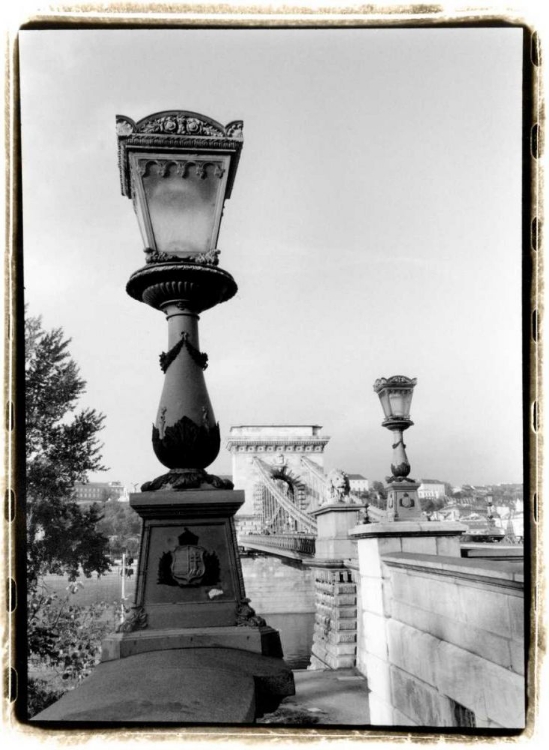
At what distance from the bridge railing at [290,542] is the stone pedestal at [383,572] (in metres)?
10.4

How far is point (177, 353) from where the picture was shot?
2.99 m

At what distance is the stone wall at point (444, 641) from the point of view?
2980 millimetres

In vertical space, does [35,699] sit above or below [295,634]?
above

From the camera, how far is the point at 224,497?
110 inches

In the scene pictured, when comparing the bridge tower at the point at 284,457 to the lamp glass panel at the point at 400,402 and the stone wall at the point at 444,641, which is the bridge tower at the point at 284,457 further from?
the stone wall at the point at 444,641

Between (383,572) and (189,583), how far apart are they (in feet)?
8.92

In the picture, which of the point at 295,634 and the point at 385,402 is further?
→ the point at 295,634

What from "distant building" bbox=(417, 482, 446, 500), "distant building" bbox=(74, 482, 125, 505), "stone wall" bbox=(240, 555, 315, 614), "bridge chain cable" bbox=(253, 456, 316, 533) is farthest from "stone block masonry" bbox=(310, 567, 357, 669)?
"stone wall" bbox=(240, 555, 315, 614)

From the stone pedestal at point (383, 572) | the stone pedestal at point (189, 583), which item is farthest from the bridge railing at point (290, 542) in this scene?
the stone pedestal at point (189, 583)

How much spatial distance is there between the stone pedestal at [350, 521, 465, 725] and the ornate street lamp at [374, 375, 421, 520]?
268cm

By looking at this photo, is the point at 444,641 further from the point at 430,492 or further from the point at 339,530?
the point at 430,492

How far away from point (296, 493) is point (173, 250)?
52097 mm

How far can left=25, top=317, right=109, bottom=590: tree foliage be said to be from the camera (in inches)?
282

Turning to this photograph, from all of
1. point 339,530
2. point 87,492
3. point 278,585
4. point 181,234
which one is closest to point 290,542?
point 278,585
